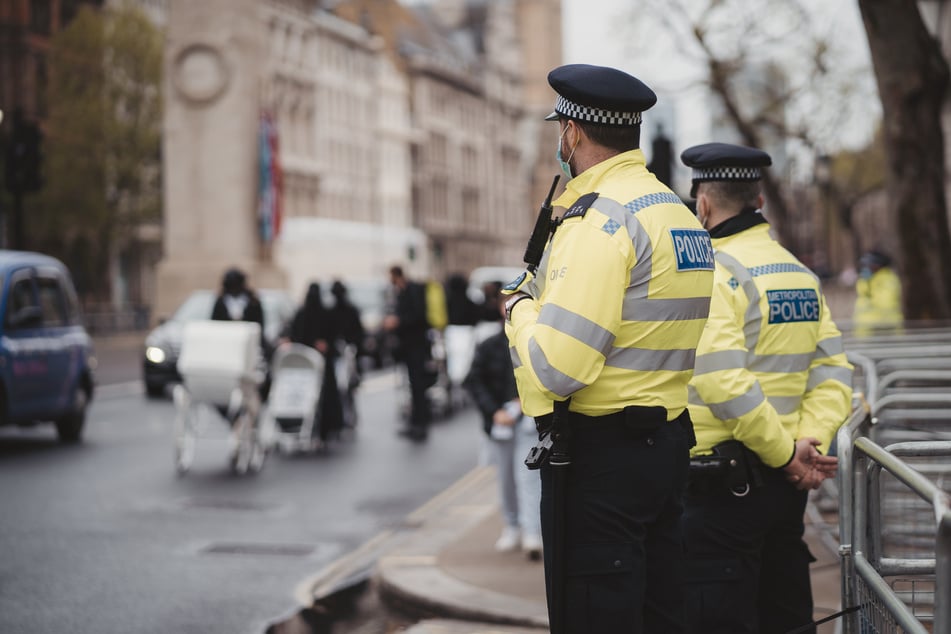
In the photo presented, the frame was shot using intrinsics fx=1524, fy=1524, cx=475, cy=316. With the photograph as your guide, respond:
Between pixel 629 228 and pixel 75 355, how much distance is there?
1322 cm

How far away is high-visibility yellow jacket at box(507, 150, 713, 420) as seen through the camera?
373 centimetres

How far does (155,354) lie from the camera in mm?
22859

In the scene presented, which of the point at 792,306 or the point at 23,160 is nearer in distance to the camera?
the point at 792,306

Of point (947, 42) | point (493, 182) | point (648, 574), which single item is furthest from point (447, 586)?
point (493, 182)

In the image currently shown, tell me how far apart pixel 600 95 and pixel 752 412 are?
1.22m

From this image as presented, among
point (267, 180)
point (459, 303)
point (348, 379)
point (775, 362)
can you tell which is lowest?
Result: point (348, 379)

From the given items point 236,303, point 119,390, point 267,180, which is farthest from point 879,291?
point 267,180

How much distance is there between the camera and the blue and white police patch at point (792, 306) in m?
4.96

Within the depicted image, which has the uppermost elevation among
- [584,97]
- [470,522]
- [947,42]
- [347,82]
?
[347,82]

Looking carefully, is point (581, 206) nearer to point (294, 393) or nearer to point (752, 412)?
point (752, 412)

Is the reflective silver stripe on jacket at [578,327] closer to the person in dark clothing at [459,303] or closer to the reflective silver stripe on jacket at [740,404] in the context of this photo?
the reflective silver stripe on jacket at [740,404]

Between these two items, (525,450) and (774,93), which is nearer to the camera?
(525,450)

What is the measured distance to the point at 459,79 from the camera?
121m

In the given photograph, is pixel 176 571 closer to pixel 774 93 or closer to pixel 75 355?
pixel 75 355
